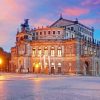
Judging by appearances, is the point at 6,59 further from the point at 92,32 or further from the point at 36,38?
the point at 92,32

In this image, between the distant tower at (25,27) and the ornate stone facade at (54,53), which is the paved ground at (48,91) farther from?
the distant tower at (25,27)

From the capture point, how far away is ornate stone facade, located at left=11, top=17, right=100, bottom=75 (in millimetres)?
116750

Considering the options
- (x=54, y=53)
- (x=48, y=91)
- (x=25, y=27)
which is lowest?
(x=48, y=91)

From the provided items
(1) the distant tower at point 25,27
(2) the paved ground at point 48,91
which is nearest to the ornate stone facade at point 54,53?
(1) the distant tower at point 25,27

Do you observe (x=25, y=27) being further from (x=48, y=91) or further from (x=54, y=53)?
(x=48, y=91)

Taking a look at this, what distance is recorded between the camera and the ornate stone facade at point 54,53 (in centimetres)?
11675

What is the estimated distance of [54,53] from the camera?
392 feet

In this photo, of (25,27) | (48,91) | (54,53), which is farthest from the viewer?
(25,27)

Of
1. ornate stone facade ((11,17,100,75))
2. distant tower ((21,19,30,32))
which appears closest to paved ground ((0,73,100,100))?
ornate stone facade ((11,17,100,75))

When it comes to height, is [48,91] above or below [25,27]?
below

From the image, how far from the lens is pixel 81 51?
387ft

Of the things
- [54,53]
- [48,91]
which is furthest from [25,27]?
[48,91]

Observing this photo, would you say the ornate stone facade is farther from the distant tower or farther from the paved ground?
the paved ground

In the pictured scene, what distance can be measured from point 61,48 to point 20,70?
17.4 metres
